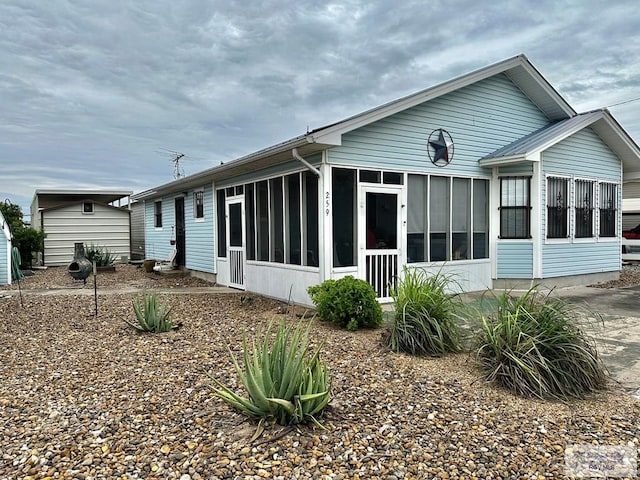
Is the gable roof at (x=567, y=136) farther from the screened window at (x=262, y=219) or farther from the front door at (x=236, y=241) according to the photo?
the front door at (x=236, y=241)

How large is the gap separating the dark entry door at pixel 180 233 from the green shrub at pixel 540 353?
1165cm

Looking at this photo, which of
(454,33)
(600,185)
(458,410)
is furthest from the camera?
(600,185)

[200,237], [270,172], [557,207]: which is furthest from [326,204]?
[200,237]

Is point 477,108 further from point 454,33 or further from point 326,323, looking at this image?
point 326,323

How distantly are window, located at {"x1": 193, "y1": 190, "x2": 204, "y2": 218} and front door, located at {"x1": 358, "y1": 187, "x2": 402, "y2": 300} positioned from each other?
614cm

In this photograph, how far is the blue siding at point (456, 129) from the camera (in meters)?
7.79

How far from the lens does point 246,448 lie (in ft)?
9.02

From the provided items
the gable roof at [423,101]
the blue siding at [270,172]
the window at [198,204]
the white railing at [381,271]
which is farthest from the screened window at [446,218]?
the window at [198,204]

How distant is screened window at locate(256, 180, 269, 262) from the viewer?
9039 millimetres

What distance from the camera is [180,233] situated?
47.0ft

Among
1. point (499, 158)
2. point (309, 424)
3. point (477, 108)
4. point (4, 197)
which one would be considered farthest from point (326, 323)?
point (4, 197)

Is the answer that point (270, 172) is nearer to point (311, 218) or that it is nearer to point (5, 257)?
point (311, 218)

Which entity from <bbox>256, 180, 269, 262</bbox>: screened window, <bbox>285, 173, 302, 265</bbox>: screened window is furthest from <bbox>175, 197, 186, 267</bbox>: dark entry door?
<bbox>285, 173, 302, 265</bbox>: screened window

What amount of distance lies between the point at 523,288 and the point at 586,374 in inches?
252
